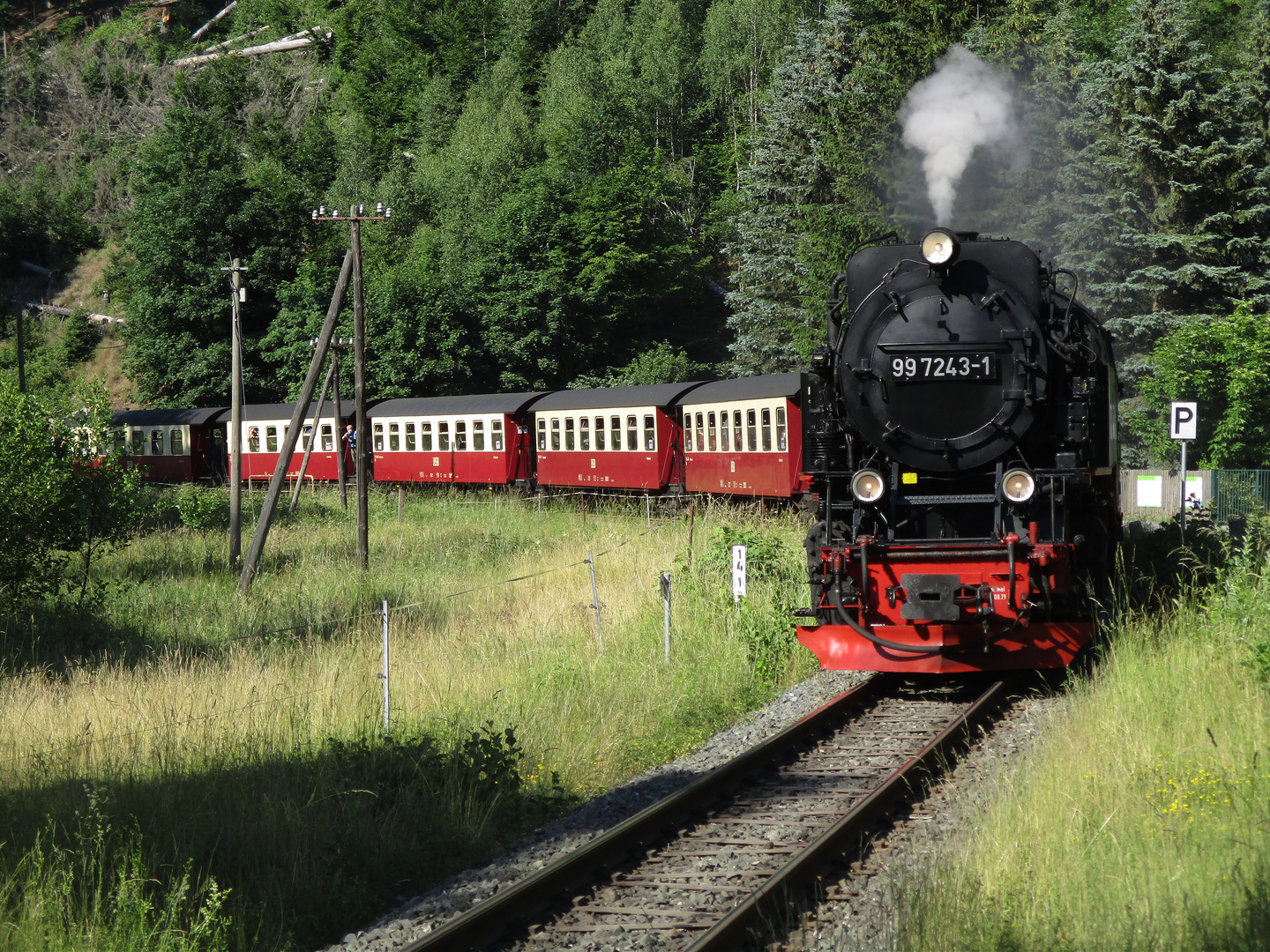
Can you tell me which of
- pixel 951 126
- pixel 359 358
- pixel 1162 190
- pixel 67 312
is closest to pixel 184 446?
pixel 359 358

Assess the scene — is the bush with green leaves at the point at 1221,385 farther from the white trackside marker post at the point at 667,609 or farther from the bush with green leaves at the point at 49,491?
the bush with green leaves at the point at 49,491

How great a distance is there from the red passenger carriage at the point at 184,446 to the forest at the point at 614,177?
7.15 m

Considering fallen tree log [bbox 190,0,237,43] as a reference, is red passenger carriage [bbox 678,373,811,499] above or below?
below

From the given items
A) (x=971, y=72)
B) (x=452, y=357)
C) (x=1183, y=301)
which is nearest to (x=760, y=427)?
(x=971, y=72)

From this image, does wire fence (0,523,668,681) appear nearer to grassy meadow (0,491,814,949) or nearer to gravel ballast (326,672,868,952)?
grassy meadow (0,491,814,949)

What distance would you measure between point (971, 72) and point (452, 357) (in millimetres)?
31998

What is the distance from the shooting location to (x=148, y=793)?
6551 mm

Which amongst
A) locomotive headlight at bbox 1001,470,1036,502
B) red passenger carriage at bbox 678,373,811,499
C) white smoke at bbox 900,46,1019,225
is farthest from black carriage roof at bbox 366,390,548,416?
locomotive headlight at bbox 1001,470,1036,502

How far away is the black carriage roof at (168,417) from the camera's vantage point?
3653 centimetres

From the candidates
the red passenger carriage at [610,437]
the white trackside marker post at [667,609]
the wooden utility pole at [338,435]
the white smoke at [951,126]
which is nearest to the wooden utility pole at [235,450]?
the wooden utility pole at [338,435]

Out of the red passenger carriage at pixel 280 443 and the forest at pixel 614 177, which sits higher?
the forest at pixel 614 177

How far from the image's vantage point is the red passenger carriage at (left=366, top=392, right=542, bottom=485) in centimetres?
2938

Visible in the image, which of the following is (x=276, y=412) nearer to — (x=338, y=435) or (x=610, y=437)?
(x=338, y=435)

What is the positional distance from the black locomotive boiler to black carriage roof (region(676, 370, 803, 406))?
8668 mm
